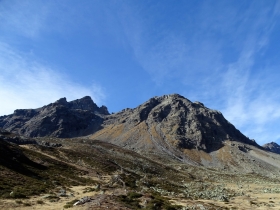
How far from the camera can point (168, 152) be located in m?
195

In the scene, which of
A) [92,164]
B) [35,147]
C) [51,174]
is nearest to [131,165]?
[92,164]

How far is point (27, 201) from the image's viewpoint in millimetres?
30266

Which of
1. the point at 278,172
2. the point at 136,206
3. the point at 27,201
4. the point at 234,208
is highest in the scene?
the point at 278,172

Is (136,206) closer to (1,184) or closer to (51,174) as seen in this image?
(1,184)

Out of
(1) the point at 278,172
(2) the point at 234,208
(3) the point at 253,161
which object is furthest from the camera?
(3) the point at 253,161

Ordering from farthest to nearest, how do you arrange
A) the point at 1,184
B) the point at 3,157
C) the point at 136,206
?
the point at 3,157 < the point at 1,184 < the point at 136,206

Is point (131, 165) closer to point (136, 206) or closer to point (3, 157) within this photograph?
point (3, 157)

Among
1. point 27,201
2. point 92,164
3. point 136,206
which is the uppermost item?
point 92,164

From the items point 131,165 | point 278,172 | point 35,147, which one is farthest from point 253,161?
point 35,147

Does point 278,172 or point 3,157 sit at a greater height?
point 278,172

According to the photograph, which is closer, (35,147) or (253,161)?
(35,147)

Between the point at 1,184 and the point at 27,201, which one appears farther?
the point at 1,184

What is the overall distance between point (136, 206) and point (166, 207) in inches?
152

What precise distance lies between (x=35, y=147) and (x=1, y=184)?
54.5 m
